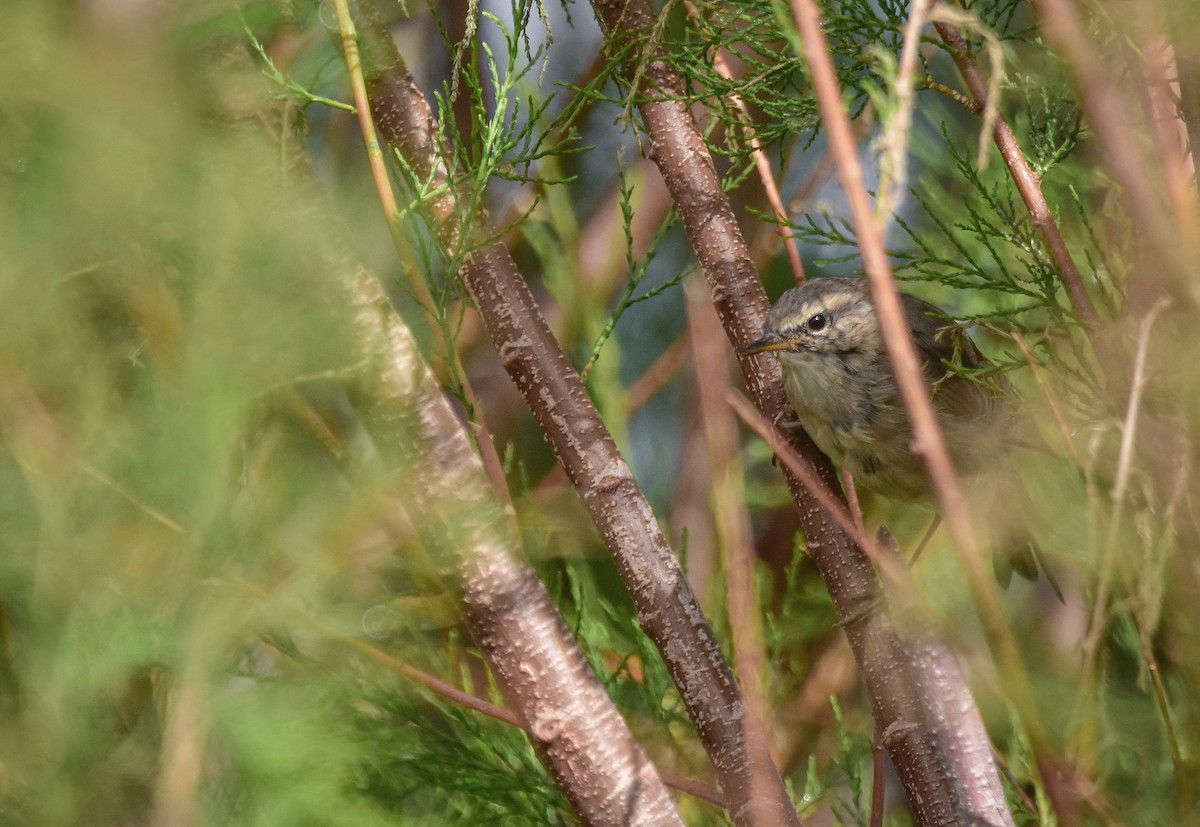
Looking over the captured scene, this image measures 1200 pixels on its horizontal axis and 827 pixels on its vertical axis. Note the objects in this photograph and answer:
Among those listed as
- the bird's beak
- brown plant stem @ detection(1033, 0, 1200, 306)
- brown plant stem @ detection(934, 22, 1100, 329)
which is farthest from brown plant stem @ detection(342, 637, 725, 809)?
brown plant stem @ detection(1033, 0, 1200, 306)

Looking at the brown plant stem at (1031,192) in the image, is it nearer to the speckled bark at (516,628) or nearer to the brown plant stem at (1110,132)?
the brown plant stem at (1110,132)

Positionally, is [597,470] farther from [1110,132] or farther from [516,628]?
[1110,132]

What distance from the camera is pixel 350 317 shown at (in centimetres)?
115

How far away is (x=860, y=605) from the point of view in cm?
170

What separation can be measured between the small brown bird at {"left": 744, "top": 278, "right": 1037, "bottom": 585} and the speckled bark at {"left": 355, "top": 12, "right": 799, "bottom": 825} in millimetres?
578

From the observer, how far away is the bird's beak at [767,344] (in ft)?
6.38

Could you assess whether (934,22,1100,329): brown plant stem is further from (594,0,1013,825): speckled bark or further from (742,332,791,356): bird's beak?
(742,332,791,356): bird's beak

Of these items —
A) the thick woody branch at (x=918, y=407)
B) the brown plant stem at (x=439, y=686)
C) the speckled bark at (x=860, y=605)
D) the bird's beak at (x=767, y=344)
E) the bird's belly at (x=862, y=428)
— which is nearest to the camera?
the thick woody branch at (x=918, y=407)

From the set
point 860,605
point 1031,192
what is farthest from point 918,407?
point 860,605

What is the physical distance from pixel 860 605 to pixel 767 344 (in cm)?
51

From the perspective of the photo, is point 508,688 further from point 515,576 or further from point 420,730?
point 420,730

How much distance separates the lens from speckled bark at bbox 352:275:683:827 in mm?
1298

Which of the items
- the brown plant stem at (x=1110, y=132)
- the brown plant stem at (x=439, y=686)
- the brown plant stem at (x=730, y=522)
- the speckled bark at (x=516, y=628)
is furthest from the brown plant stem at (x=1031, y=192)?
the brown plant stem at (x=439, y=686)

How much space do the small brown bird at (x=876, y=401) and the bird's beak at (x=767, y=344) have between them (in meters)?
0.01
